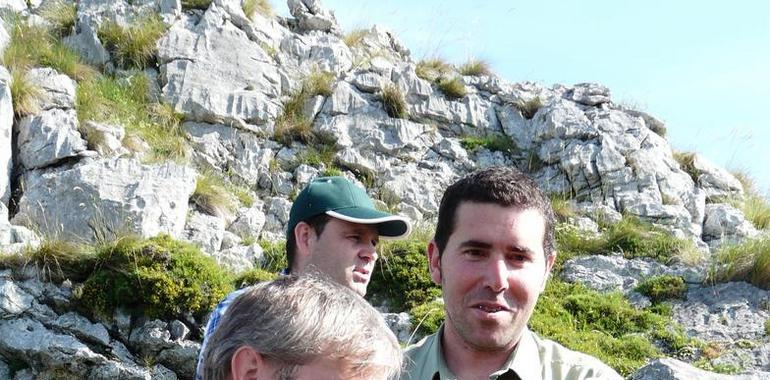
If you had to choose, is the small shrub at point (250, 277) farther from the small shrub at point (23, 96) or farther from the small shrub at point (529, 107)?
the small shrub at point (529, 107)

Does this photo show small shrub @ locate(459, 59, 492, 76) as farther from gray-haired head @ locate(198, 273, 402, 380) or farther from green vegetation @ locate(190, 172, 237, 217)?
gray-haired head @ locate(198, 273, 402, 380)

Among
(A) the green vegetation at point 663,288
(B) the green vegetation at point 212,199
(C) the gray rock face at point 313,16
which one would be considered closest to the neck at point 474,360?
(A) the green vegetation at point 663,288

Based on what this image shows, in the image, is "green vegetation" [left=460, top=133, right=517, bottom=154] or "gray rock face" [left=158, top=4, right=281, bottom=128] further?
"green vegetation" [left=460, top=133, right=517, bottom=154]

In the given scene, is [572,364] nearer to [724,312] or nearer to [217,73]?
[724,312]

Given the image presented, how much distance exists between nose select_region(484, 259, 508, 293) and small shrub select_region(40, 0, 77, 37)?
1325 cm

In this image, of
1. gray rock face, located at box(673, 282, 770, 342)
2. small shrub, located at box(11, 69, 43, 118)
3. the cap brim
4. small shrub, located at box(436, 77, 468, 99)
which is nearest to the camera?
the cap brim

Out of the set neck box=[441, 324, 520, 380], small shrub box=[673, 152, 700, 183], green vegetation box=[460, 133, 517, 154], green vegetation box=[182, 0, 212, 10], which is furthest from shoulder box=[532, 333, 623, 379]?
green vegetation box=[182, 0, 212, 10]

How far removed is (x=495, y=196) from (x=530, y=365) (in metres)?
0.65

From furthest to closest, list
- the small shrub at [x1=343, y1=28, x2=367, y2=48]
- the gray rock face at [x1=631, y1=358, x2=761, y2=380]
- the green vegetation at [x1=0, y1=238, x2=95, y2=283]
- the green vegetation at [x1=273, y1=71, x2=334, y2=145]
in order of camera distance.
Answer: the small shrub at [x1=343, y1=28, x2=367, y2=48]
the green vegetation at [x1=273, y1=71, x2=334, y2=145]
the green vegetation at [x1=0, y1=238, x2=95, y2=283]
the gray rock face at [x1=631, y1=358, x2=761, y2=380]

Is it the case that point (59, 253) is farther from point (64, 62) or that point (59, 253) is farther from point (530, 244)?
point (530, 244)

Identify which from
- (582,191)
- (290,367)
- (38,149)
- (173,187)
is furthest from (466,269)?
(582,191)

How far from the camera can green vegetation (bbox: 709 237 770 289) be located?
9.45 metres

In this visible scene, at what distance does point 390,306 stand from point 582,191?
5080 mm

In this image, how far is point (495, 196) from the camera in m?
3.37
